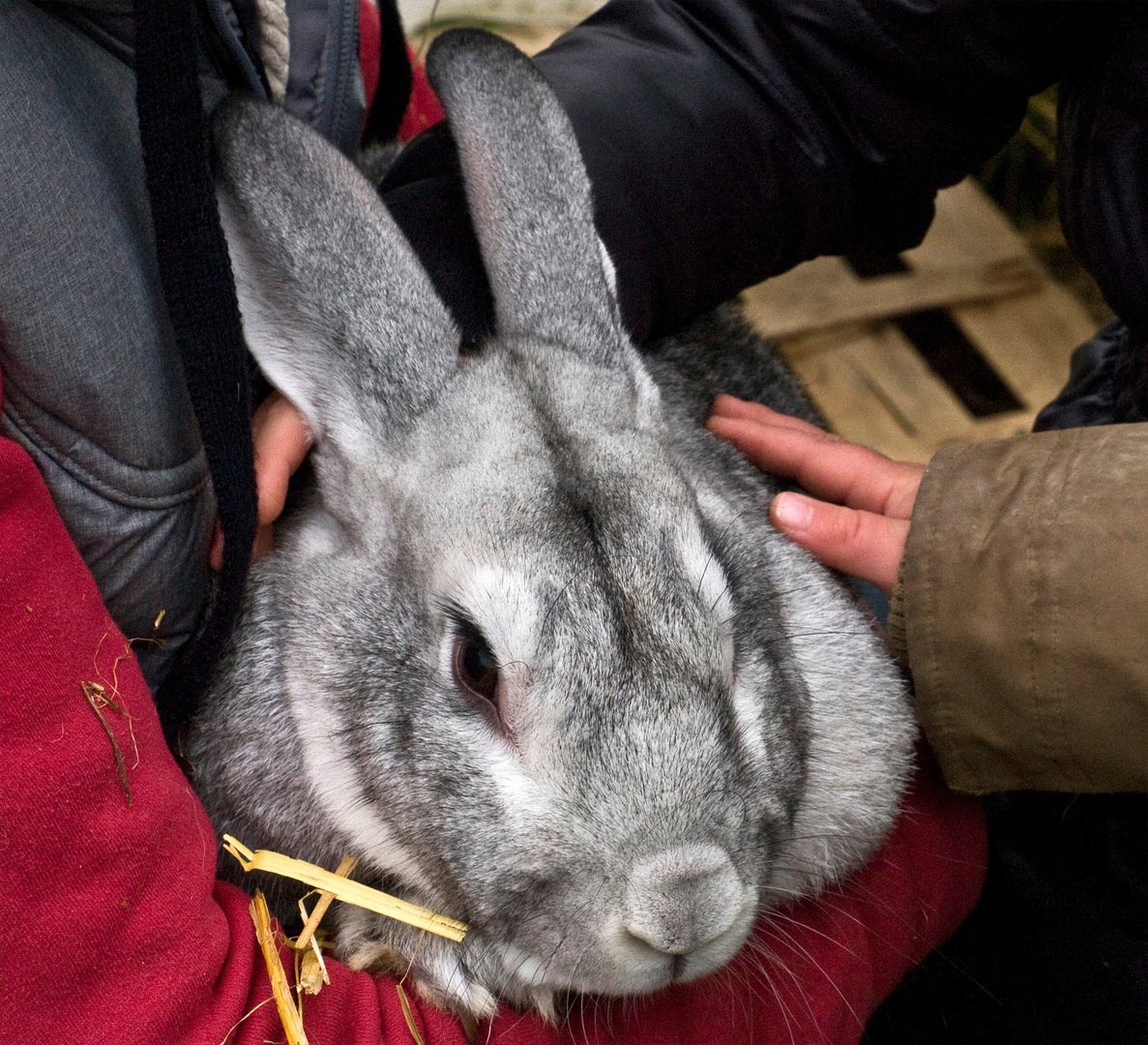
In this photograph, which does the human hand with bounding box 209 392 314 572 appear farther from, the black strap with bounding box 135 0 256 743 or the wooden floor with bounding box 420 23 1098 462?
the wooden floor with bounding box 420 23 1098 462

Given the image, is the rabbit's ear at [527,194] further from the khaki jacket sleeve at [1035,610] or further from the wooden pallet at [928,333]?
the wooden pallet at [928,333]

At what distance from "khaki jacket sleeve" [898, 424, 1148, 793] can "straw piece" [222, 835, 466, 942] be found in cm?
63

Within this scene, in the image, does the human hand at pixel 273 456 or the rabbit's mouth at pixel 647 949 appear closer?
the rabbit's mouth at pixel 647 949

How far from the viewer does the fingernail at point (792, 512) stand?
1.45m

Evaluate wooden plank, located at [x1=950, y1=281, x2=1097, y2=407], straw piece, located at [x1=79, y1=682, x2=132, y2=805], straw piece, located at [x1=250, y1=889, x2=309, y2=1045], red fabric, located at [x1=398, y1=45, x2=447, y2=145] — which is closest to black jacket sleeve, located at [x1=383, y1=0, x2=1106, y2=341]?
red fabric, located at [x1=398, y1=45, x2=447, y2=145]

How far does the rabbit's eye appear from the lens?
1056 mm

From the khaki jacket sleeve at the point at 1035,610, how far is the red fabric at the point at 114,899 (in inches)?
13.6

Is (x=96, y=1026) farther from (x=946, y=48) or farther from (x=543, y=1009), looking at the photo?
(x=946, y=48)

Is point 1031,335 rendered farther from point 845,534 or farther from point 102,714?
point 102,714

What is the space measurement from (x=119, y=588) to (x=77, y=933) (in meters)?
0.36

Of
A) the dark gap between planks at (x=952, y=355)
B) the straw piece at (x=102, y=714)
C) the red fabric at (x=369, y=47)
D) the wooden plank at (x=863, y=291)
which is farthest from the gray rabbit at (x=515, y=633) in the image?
the dark gap between planks at (x=952, y=355)

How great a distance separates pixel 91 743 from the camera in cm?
96

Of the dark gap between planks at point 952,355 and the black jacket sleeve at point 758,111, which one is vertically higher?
Answer: the black jacket sleeve at point 758,111

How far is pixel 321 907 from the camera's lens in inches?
45.6
